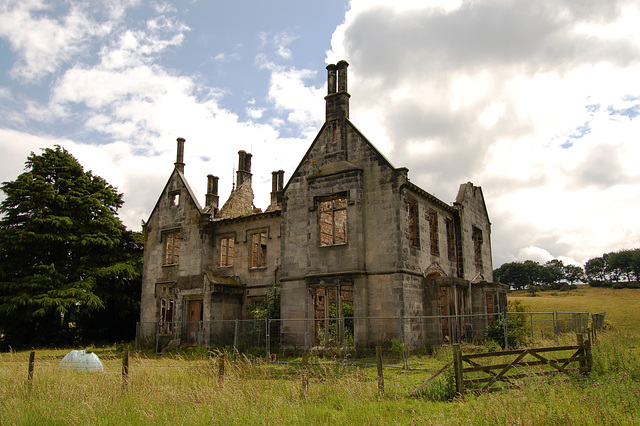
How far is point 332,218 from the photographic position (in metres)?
23.0

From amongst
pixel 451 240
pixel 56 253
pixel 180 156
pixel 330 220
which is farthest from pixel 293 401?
pixel 56 253

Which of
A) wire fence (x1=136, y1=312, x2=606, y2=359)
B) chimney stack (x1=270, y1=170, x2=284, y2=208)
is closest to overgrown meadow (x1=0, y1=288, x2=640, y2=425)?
wire fence (x1=136, y1=312, x2=606, y2=359)

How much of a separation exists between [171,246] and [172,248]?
39cm

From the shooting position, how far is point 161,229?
103ft

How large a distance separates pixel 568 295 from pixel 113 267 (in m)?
52.8

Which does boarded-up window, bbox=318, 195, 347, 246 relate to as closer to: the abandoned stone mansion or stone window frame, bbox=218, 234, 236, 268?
the abandoned stone mansion

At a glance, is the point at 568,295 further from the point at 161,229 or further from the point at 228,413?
the point at 228,413

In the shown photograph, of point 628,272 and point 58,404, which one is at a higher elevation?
point 628,272

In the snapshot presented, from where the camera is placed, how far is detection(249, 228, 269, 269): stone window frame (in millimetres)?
27969

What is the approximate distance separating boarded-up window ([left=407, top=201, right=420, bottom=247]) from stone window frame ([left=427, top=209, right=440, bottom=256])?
4.90 ft

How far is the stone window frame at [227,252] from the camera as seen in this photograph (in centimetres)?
2932

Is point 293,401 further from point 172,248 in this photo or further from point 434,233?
point 172,248

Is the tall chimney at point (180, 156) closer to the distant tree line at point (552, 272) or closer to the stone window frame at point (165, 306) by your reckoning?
the stone window frame at point (165, 306)

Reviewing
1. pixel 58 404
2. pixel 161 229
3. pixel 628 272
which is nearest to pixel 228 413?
pixel 58 404
